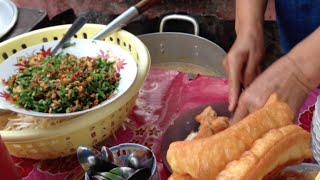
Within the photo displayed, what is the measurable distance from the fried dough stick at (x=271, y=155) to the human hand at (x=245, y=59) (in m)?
0.44

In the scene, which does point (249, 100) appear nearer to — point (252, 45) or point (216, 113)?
point (216, 113)

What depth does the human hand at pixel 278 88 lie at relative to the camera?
109 centimetres

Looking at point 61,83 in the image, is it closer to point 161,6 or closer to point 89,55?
point 89,55

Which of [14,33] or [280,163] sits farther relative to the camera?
[14,33]

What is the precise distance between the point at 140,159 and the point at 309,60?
1.70 ft

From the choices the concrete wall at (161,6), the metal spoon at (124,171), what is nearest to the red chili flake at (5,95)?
the metal spoon at (124,171)

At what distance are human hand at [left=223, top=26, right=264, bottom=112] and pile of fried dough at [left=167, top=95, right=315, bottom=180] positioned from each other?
0.44 meters

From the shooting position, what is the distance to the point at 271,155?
2.47ft

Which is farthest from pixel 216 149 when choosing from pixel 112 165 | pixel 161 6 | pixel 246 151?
pixel 161 6

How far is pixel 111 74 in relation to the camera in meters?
1.34

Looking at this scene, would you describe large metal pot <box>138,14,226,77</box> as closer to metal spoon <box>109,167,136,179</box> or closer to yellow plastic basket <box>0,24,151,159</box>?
yellow plastic basket <box>0,24,151,159</box>

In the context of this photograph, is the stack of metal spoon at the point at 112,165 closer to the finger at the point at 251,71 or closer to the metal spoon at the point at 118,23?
the finger at the point at 251,71

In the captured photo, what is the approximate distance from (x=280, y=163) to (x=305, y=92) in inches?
15.3

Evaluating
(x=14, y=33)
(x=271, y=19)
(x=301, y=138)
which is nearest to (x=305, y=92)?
(x=301, y=138)
